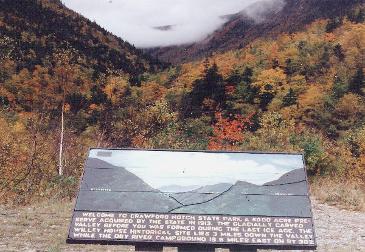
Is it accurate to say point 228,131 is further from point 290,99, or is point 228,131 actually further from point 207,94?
point 207,94

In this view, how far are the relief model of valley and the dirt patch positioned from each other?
254 centimetres

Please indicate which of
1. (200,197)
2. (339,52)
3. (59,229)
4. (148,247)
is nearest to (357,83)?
(339,52)

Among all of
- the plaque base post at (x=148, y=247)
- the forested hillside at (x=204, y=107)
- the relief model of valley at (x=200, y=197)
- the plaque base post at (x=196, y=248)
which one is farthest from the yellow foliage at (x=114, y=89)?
the plaque base post at (x=196, y=248)

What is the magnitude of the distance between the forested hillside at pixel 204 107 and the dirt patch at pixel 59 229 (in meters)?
4.62

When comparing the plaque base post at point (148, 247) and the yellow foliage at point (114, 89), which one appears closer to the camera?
the plaque base post at point (148, 247)

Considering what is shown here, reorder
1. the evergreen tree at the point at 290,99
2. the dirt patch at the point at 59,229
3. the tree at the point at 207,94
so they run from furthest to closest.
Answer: the tree at the point at 207,94 < the evergreen tree at the point at 290,99 < the dirt patch at the point at 59,229

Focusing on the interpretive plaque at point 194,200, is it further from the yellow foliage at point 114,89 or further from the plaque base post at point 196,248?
the yellow foliage at point 114,89

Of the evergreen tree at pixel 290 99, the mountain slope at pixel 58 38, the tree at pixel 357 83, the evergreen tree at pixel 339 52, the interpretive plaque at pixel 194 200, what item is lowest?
the interpretive plaque at pixel 194 200

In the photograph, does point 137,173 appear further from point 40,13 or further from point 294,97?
point 40,13

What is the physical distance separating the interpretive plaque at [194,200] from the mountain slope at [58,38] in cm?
6003

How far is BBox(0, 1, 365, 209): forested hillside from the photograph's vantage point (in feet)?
86.2

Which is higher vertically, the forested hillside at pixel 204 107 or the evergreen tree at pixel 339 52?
the evergreen tree at pixel 339 52

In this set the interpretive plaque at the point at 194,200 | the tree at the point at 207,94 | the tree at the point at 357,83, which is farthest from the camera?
the tree at the point at 207,94

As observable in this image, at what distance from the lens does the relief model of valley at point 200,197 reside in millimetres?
7086
